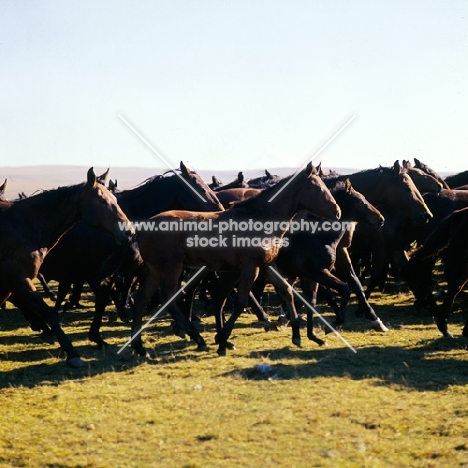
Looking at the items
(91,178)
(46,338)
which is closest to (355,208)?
(91,178)

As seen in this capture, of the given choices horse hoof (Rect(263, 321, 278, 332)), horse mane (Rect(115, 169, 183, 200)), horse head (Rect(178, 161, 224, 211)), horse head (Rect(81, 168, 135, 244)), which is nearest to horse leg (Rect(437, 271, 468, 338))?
horse hoof (Rect(263, 321, 278, 332))

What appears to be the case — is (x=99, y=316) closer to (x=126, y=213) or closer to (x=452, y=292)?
(x=126, y=213)

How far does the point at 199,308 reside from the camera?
46.4 ft

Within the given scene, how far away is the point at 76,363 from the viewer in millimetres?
8914

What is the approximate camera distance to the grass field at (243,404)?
591cm

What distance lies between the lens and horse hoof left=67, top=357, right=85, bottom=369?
891 cm

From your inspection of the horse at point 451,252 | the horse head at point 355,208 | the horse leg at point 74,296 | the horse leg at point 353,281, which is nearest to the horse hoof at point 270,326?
the horse leg at point 353,281

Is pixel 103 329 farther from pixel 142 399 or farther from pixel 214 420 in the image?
pixel 214 420

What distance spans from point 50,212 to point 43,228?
21 centimetres

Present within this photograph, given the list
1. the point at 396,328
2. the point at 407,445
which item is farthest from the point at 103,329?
the point at 407,445

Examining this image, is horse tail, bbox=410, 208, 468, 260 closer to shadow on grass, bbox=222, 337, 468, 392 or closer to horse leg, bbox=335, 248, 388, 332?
horse leg, bbox=335, 248, 388, 332

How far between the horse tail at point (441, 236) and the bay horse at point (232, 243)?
227 centimetres

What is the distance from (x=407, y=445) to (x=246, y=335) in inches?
199

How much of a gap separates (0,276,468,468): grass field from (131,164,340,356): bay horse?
613 millimetres
